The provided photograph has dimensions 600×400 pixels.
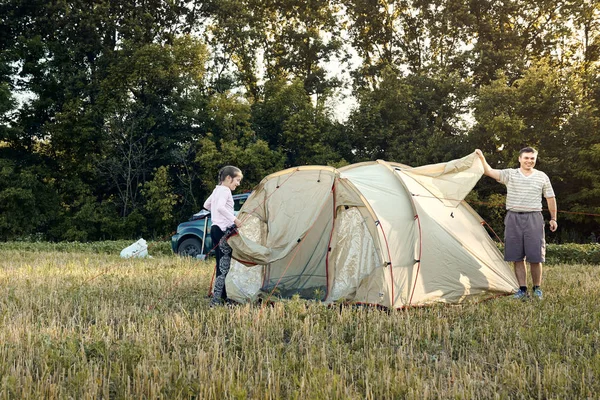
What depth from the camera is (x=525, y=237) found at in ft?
24.4

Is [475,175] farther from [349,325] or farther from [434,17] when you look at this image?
[434,17]

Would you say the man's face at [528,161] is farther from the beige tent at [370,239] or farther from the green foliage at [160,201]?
the green foliage at [160,201]

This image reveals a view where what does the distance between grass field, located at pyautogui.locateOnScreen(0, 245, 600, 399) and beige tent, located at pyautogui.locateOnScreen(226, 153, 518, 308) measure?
51 centimetres

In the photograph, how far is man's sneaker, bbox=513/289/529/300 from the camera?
290 inches

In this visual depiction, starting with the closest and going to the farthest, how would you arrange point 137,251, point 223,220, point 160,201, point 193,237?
point 223,220 < point 193,237 < point 137,251 < point 160,201

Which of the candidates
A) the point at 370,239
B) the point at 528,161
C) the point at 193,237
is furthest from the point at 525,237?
the point at 193,237

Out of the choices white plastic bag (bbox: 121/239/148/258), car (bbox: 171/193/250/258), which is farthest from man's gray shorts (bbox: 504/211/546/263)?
white plastic bag (bbox: 121/239/148/258)

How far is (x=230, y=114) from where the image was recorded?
2169 cm

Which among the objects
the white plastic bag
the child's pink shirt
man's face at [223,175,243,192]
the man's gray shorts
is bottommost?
the white plastic bag

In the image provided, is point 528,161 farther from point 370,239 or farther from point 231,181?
point 231,181

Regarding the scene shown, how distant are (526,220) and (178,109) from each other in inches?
683

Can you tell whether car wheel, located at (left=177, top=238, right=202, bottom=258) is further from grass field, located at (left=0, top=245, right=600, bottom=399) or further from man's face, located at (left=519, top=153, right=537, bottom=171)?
man's face, located at (left=519, top=153, right=537, bottom=171)

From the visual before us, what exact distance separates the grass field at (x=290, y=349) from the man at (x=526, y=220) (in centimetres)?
50

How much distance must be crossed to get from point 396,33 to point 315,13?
3878mm
